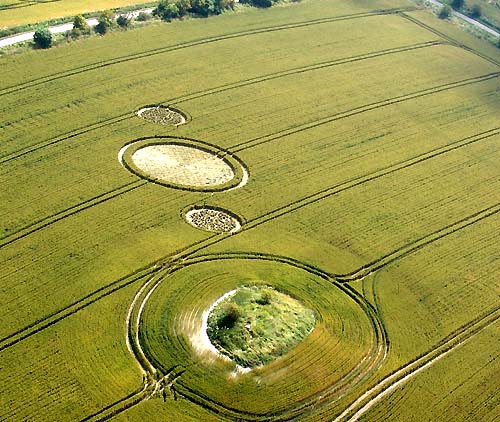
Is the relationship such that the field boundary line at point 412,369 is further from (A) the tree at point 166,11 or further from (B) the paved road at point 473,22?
(B) the paved road at point 473,22

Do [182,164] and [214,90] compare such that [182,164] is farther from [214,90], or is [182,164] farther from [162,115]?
[214,90]

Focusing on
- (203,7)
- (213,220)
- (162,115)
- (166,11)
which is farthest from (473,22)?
(213,220)

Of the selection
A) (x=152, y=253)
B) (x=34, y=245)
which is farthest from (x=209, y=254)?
(x=34, y=245)

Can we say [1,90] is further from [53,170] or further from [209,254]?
[209,254]

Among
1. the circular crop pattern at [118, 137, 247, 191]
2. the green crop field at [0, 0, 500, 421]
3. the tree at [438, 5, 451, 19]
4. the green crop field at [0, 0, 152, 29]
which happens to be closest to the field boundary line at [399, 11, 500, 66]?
the tree at [438, 5, 451, 19]

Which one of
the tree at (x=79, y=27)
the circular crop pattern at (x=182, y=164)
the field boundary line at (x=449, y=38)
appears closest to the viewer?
the circular crop pattern at (x=182, y=164)

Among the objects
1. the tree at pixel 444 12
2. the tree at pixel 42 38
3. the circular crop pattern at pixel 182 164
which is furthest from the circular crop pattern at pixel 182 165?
the tree at pixel 444 12

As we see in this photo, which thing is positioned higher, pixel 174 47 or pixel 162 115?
pixel 174 47
